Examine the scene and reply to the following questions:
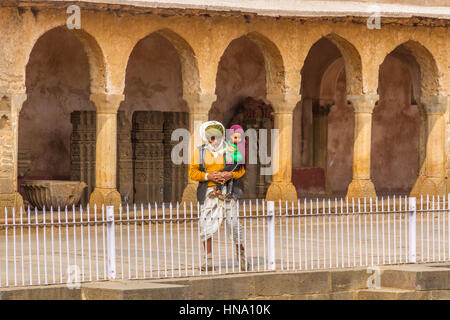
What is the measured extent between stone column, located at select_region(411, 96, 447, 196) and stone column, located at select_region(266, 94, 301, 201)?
2.54 metres

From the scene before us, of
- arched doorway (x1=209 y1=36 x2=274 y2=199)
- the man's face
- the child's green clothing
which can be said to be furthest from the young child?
arched doorway (x1=209 y1=36 x2=274 y2=199)

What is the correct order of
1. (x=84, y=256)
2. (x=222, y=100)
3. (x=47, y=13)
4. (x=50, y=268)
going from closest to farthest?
1. (x=50, y=268)
2. (x=84, y=256)
3. (x=47, y=13)
4. (x=222, y=100)

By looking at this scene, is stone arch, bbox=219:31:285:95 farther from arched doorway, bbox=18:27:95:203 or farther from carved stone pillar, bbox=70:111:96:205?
arched doorway, bbox=18:27:95:203

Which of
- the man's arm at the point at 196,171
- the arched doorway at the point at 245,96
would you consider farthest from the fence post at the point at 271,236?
the arched doorway at the point at 245,96

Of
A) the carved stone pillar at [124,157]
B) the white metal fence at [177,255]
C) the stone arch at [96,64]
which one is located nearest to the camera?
the white metal fence at [177,255]

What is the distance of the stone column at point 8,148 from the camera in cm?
1588

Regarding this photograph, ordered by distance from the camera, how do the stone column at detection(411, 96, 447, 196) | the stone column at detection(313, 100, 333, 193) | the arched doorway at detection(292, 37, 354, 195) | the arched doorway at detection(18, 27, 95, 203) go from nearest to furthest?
the arched doorway at detection(18, 27, 95, 203)
the stone column at detection(411, 96, 447, 196)
the arched doorway at detection(292, 37, 354, 195)
the stone column at detection(313, 100, 333, 193)

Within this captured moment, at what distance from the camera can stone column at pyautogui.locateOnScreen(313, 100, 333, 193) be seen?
22.6 meters

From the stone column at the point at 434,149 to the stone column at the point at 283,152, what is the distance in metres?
2.54

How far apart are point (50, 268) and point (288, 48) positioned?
7.59m

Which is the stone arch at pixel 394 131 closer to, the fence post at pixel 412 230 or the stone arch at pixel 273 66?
the stone arch at pixel 273 66

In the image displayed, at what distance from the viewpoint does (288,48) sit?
720 inches

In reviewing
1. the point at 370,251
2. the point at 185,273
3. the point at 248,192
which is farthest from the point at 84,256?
the point at 248,192

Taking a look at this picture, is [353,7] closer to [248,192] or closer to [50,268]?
[248,192]
